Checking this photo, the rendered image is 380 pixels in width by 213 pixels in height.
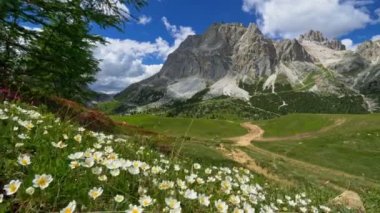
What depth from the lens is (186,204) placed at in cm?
451

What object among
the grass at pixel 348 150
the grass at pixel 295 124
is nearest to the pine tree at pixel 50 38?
the grass at pixel 348 150

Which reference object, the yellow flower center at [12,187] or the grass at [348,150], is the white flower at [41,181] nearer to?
the yellow flower center at [12,187]

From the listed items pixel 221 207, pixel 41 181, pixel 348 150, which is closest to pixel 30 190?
pixel 41 181

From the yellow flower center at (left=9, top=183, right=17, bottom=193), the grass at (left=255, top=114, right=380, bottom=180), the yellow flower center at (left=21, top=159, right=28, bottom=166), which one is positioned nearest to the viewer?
the yellow flower center at (left=9, top=183, right=17, bottom=193)

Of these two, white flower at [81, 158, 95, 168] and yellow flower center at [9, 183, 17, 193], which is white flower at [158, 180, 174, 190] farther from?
yellow flower center at [9, 183, 17, 193]

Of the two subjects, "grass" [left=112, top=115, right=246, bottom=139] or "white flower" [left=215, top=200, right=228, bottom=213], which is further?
"grass" [left=112, top=115, right=246, bottom=139]

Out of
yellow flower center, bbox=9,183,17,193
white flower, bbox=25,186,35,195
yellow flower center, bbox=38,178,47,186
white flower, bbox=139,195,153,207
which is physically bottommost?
white flower, bbox=139,195,153,207

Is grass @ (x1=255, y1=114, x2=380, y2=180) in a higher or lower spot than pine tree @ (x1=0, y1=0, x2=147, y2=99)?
lower

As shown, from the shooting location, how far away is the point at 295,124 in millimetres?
91562

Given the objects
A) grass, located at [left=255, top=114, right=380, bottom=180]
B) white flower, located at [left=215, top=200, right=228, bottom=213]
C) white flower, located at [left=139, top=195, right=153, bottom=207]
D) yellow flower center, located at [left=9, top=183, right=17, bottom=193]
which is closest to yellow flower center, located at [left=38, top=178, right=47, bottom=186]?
yellow flower center, located at [left=9, top=183, right=17, bottom=193]

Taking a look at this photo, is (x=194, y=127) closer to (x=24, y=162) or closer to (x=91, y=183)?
(x=91, y=183)

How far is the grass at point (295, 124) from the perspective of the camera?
85.8 m

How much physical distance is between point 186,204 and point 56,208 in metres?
1.46

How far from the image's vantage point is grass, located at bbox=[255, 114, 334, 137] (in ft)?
282
